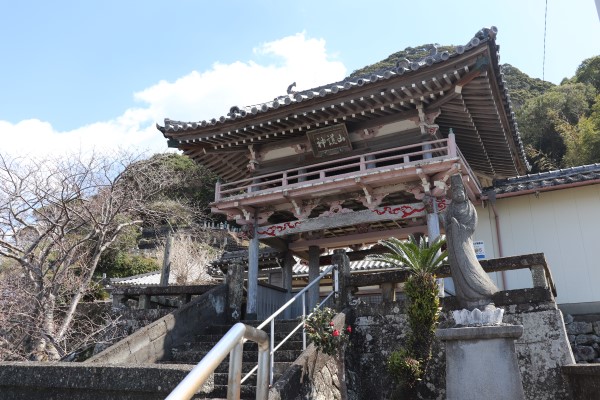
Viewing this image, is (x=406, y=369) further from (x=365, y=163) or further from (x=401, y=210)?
(x=365, y=163)

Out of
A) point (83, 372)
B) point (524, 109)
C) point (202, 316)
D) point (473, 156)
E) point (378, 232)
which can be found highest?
point (524, 109)

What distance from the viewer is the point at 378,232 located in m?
11.8

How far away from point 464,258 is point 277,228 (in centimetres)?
626

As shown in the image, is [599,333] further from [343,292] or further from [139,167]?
[139,167]

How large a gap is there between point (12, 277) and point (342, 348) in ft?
35.0

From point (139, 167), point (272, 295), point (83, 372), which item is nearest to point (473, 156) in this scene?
point (272, 295)

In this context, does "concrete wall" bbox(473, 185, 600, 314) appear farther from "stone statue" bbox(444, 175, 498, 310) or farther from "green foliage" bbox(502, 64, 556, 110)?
"green foliage" bbox(502, 64, 556, 110)

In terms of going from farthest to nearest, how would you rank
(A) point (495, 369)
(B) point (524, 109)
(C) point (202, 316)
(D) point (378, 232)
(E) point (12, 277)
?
(B) point (524, 109)
(E) point (12, 277)
(D) point (378, 232)
(C) point (202, 316)
(A) point (495, 369)

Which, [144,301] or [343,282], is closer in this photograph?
[343,282]

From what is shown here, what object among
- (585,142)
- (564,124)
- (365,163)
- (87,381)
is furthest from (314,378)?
(564,124)

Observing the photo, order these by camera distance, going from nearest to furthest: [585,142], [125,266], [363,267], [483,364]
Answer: [483,364] → [363,267] → [585,142] → [125,266]

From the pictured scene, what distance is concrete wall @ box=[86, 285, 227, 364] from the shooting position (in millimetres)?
7059

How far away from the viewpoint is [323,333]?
623 cm

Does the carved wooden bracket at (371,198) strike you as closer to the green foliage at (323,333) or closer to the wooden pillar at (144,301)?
the green foliage at (323,333)
